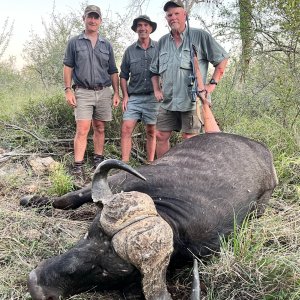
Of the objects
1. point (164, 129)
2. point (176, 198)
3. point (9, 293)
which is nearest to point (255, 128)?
point (164, 129)

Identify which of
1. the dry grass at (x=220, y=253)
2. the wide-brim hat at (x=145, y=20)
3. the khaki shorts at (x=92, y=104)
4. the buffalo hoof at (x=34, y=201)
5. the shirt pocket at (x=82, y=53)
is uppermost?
the wide-brim hat at (x=145, y=20)

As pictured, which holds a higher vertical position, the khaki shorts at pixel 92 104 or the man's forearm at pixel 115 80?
the man's forearm at pixel 115 80

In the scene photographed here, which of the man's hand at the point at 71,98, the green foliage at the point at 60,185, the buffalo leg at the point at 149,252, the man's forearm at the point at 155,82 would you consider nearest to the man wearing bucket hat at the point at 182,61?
the man's forearm at the point at 155,82

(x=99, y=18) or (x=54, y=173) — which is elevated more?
(x=99, y=18)

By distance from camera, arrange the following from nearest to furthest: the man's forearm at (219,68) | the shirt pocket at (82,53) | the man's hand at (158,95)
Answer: the man's forearm at (219,68)
the man's hand at (158,95)
the shirt pocket at (82,53)

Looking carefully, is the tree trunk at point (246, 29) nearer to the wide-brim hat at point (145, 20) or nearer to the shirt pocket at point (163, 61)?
the wide-brim hat at point (145, 20)

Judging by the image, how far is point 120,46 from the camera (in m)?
11.0

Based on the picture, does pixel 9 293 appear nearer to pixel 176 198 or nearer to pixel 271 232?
pixel 176 198

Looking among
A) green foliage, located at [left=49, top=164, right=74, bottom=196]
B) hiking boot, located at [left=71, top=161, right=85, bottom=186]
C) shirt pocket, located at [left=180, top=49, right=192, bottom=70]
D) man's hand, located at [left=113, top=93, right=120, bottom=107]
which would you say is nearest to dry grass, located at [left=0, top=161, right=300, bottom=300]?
green foliage, located at [left=49, top=164, right=74, bottom=196]

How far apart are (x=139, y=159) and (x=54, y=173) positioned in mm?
1483

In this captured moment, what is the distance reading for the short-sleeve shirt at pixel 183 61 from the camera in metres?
5.03

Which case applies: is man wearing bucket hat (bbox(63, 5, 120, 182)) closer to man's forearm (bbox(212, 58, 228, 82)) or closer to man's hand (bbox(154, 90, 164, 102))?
man's hand (bbox(154, 90, 164, 102))

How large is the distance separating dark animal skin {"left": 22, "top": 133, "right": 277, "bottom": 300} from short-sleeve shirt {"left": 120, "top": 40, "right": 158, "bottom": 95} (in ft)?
5.58

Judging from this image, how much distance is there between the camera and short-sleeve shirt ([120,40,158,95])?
579 cm
